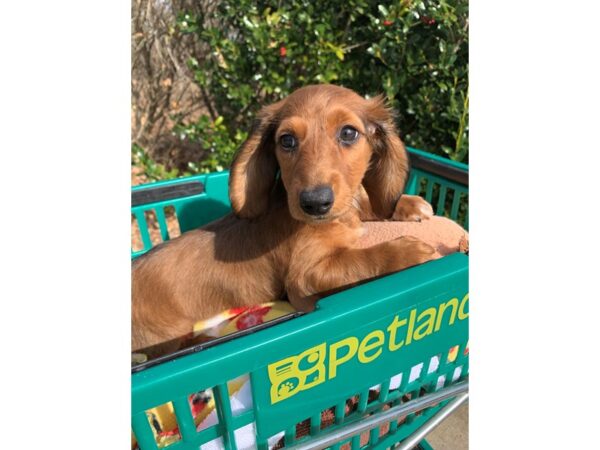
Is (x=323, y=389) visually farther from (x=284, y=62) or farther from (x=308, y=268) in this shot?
(x=284, y=62)

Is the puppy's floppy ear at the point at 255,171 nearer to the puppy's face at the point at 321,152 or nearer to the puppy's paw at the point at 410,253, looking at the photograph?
the puppy's face at the point at 321,152

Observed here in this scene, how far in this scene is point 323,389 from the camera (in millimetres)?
1045

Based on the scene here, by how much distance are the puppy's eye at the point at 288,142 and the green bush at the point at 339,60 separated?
0.53 meters

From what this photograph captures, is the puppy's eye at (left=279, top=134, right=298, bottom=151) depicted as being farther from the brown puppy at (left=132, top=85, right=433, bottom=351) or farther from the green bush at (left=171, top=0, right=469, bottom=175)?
the green bush at (left=171, top=0, right=469, bottom=175)

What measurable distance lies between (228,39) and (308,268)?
2203mm

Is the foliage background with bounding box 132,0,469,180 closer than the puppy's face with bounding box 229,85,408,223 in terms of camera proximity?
No

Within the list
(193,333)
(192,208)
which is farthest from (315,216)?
(192,208)

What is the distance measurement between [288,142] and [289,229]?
0.32m

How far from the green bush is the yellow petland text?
0.70 meters

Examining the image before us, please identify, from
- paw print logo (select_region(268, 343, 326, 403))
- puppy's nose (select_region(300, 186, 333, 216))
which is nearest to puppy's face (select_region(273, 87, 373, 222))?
puppy's nose (select_region(300, 186, 333, 216))

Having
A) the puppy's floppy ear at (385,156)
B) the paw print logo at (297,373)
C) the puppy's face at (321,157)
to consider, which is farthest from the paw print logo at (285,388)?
the puppy's floppy ear at (385,156)

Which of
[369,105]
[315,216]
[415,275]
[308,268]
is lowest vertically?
[308,268]

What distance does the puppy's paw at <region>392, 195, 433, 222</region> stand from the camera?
1.78 meters

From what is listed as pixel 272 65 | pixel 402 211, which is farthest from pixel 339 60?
pixel 402 211
